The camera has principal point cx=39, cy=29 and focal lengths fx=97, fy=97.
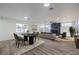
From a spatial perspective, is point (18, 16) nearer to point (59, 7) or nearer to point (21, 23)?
point (21, 23)

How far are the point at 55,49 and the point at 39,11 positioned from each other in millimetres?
943

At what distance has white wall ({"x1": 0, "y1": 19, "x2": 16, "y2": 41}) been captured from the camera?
2.20 meters

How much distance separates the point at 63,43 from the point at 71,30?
348 millimetres

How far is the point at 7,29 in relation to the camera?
2221 millimetres

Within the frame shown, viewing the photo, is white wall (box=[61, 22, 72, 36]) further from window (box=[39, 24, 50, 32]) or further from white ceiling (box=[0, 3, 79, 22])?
window (box=[39, 24, 50, 32])

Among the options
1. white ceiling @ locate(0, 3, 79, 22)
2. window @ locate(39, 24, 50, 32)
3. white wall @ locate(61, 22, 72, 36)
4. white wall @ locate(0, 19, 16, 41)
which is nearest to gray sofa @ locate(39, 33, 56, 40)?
window @ locate(39, 24, 50, 32)

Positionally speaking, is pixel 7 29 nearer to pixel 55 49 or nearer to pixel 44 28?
pixel 44 28

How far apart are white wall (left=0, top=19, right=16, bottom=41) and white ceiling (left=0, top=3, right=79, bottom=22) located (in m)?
0.16

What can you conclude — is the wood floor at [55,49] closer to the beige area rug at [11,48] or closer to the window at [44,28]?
the beige area rug at [11,48]

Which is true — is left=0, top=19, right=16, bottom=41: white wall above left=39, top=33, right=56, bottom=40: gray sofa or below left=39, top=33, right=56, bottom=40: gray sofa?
above

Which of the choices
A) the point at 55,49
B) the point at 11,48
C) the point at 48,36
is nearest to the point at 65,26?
the point at 48,36

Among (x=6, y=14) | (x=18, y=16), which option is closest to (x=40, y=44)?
(x=18, y=16)

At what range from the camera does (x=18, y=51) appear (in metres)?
2.14

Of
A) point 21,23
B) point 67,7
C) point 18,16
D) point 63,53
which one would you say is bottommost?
point 63,53
